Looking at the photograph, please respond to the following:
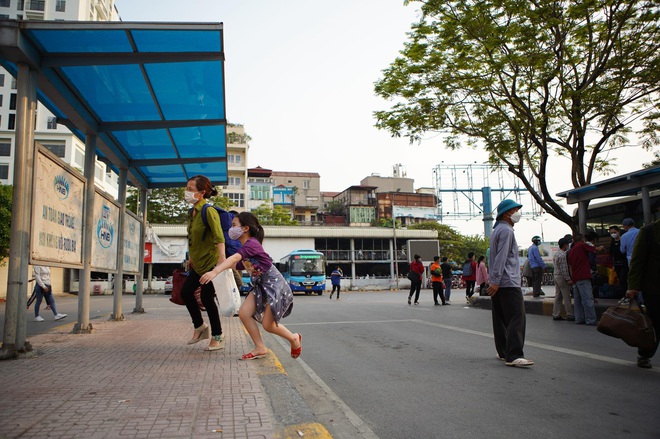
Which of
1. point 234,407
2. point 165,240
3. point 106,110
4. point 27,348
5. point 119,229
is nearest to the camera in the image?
point 234,407

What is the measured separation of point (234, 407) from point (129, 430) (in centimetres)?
73

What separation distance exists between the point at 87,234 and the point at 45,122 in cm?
4902

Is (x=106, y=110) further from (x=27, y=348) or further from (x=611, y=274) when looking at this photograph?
(x=611, y=274)

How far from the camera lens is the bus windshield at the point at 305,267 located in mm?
32312

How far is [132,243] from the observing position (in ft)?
34.6

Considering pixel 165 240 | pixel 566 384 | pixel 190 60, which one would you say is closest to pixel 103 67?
pixel 190 60

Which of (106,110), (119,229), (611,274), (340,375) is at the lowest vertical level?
(340,375)

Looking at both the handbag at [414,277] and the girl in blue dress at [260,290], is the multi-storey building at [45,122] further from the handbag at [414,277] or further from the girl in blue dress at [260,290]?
the girl in blue dress at [260,290]

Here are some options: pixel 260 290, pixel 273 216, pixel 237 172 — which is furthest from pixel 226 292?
pixel 237 172

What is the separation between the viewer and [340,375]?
16.8 feet

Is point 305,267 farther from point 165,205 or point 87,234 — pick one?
point 87,234

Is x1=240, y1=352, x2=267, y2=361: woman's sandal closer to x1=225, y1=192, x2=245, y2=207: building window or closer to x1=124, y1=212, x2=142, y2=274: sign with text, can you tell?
x1=124, y1=212, x2=142, y2=274: sign with text

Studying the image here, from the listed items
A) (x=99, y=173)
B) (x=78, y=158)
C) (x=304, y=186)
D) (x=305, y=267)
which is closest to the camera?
(x=305, y=267)

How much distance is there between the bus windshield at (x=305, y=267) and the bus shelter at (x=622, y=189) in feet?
67.1
